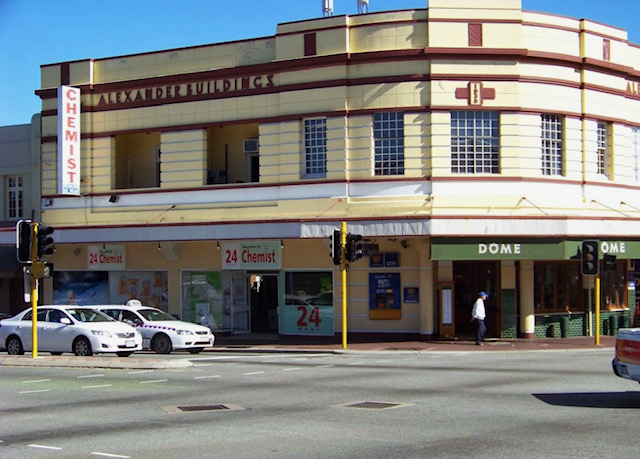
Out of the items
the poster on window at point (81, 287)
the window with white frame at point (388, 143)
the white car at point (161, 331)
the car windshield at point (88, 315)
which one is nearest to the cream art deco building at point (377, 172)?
the window with white frame at point (388, 143)

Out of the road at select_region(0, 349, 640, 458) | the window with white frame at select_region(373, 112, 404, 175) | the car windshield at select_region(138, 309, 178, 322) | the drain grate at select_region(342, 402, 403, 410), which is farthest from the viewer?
the window with white frame at select_region(373, 112, 404, 175)

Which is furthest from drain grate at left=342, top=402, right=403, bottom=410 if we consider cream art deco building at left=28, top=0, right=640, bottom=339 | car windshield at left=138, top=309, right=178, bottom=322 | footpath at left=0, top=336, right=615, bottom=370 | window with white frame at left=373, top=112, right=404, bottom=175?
window with white frame at left=373, top=112, right=404, bottom=175

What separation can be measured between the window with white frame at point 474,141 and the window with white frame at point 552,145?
183 cm

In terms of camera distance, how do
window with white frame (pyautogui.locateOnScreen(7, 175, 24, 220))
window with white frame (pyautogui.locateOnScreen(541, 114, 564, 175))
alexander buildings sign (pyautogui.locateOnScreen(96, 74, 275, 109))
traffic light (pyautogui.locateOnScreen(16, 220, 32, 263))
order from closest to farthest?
1. traffic light (pyautogui.locateOnScreen(16, 220, 32, 263))
2. window with white frame (pyautogui.locateOnScreen(541, 114, 564, 175))
3. alexander buildings sign (pyautogui.locateOnScreen(96, 74, 275, 109))
4. window with white frame (pyautogui.locateOnScreen(7, 175, 24, 220))

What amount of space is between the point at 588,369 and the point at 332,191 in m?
12.6

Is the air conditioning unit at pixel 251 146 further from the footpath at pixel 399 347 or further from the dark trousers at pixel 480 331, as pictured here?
the dark trousers at pixel 480 331

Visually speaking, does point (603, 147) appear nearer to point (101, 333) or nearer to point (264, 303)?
point (264, 303)

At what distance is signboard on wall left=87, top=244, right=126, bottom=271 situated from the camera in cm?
3491

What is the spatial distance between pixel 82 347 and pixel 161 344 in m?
3.13

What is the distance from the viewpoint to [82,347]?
2445 cm

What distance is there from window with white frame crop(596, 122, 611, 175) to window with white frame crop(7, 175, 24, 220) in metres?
23.3

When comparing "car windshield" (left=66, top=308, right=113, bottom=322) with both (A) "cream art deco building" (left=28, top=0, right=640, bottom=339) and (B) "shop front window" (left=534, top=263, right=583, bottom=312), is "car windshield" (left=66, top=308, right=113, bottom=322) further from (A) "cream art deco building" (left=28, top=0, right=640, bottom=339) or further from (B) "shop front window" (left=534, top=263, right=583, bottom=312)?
(B) "shop front window" (left=534, top=263, right=583, bottom=312)

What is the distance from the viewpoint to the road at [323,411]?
1101cm

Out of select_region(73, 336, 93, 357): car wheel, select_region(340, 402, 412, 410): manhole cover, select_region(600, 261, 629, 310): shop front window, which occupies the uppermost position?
select_region(600, 261, 629, 310): shop front window
